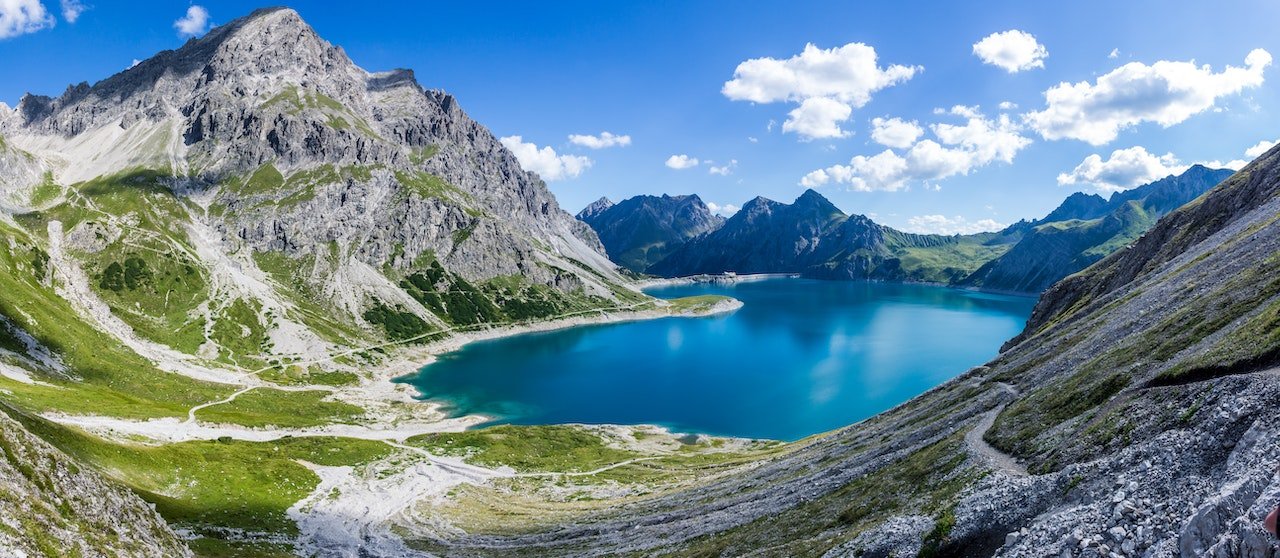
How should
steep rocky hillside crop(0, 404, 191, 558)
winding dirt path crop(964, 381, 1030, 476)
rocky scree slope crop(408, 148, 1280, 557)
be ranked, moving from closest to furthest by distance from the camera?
rocky scree slope crop(408, 148, 1280, 557)
steep rocky hillside crop(0, 404, 191, 558)
winding dirt path crop(964, 381, 1030, 476)

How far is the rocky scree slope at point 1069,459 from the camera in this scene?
20938 mm

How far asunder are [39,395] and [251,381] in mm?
61469

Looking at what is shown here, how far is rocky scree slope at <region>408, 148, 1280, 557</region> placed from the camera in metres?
20.9

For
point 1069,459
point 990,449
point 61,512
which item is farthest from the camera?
point 990,449

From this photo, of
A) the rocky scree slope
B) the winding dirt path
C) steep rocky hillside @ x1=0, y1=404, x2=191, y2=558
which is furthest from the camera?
the winding dirt path

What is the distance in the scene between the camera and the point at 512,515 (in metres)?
71.9

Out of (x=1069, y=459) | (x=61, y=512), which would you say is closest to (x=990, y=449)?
(x=1069, y=459)

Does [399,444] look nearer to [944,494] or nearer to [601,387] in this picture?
[601,387]

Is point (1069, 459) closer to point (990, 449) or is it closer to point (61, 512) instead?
point (990, 449)

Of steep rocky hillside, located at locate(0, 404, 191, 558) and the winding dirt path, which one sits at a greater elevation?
steep rocky hillside, located at locate(0, 404, 191, 558)

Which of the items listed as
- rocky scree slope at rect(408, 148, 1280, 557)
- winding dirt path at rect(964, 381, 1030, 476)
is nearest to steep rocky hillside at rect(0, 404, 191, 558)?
rocky scree slope at rect(408, 148, 1280, 557)

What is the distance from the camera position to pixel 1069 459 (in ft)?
105

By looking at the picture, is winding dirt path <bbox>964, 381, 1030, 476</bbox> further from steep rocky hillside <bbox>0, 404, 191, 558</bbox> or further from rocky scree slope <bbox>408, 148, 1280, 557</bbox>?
steep rocky hillside <bbox>0, 404, 191, 558</bbox>

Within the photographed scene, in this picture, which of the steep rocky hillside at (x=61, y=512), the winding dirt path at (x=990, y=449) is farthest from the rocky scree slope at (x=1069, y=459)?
the steep rocky hillside at (x=61, y=512)
